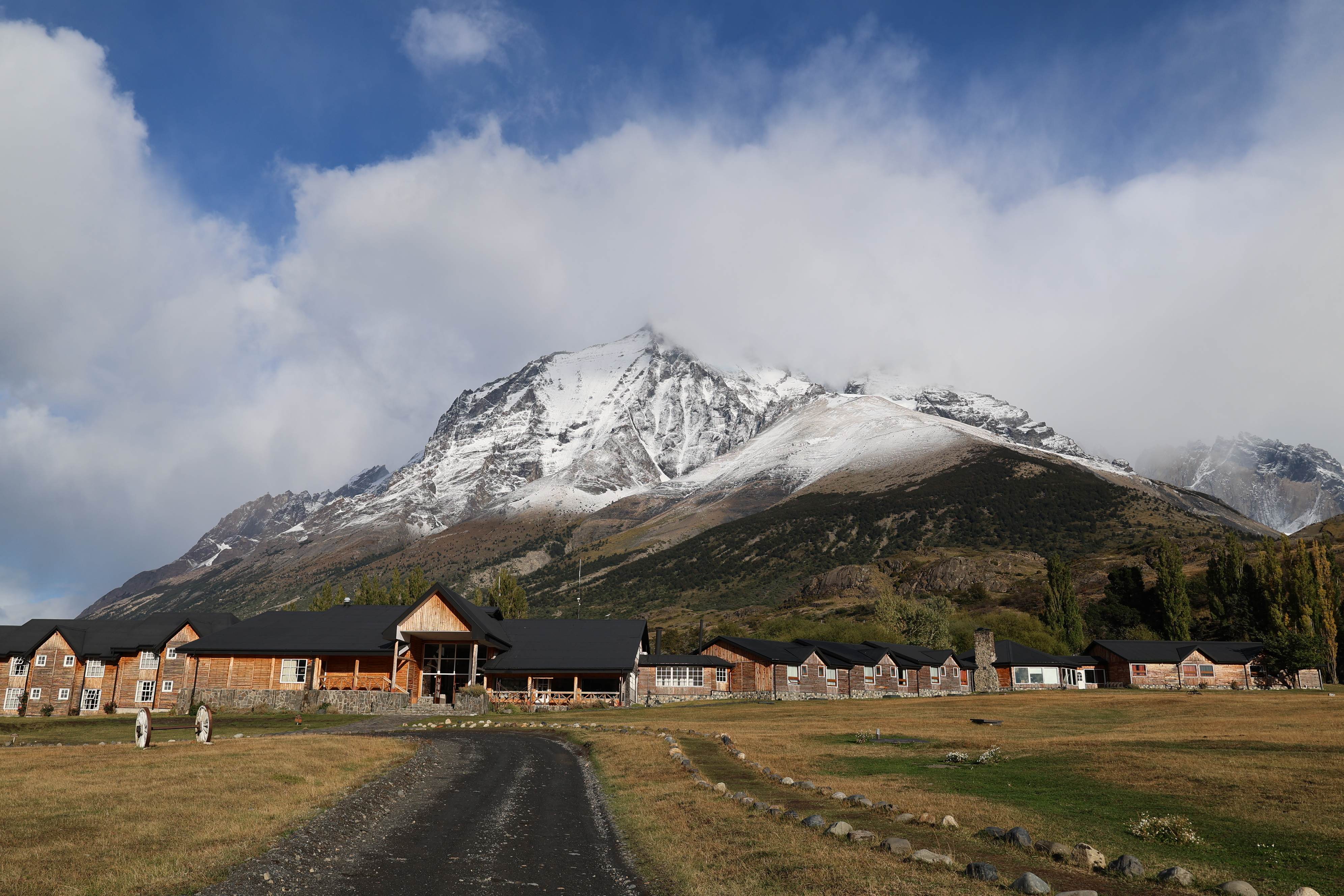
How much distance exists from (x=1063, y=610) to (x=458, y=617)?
100m

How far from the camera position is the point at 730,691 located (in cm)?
8912

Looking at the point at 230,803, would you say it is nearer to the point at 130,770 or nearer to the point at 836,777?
the point at 130,770

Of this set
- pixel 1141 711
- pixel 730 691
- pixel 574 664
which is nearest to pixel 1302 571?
pixel 1141 711

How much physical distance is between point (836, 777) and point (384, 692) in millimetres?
42206

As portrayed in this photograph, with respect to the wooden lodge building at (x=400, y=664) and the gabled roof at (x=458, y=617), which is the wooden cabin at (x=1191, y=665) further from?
the gabled roof at (x=458, y=617)

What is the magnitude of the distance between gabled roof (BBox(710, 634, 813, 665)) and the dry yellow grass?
66.3 meters

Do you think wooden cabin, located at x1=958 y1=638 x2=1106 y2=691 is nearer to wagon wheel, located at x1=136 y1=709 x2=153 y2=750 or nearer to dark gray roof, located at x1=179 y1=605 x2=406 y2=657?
dark gray roof, located at x1=179 y1=605 x2=406 y2=657

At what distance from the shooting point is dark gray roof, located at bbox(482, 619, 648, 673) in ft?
233

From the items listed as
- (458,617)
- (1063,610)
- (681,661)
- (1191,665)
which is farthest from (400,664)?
(1063,610)

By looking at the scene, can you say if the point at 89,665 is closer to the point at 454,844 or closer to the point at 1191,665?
the point at 454,844

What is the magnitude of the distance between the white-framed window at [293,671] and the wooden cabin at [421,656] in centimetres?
6

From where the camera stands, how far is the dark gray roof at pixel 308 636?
2477 inches

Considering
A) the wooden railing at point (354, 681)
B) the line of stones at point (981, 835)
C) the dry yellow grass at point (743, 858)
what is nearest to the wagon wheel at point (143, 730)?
the dry yellow grass at point (743, 858)

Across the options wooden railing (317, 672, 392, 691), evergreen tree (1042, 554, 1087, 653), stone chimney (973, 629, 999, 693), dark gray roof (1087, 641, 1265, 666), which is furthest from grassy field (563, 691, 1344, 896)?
evergreen tree (1042, 554, 1087, 653)
